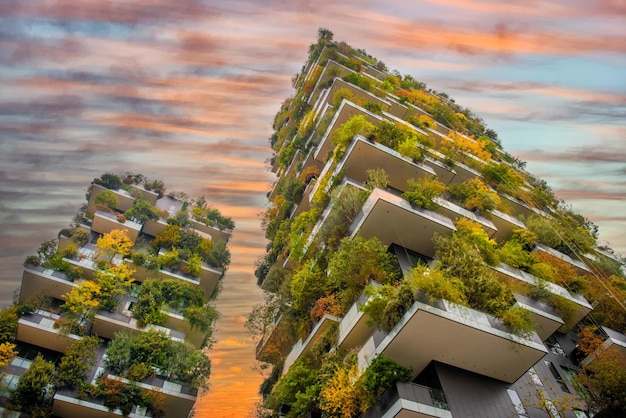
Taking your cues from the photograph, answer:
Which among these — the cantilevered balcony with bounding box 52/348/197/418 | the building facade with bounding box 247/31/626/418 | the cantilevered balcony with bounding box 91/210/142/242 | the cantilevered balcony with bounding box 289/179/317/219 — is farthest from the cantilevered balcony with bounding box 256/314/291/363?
the cantilevered balcony with bounding box 91/210/142/242

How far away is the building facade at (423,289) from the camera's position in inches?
647

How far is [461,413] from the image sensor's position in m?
16.0

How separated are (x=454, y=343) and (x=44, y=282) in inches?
1262

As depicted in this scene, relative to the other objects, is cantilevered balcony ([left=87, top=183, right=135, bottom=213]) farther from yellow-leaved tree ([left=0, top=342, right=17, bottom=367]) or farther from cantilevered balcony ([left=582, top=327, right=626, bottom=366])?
cantilevered balcony ([left=582, top=327, right=626, bottom=366])

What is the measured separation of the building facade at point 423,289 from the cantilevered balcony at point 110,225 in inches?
545

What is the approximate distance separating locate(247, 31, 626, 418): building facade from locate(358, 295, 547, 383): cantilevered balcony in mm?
66

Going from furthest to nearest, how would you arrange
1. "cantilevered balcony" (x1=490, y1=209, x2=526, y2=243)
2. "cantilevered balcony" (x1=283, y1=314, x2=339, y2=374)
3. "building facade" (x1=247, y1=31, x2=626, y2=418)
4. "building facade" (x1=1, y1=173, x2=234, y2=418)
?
1. "cantilevered balcony" (x1=490, y1=209, x2=526, y2=243)
2. "building facade" (x1=1, y1=173, x2=234, y2=418)
3. "cantilevered balcony" (x1=283, y1=314, x2=339, y2=374)
4. "building facade" (x1=247, y1=31, x2=626, y2=418)

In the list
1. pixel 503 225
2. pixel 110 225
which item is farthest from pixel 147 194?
pixel 503 225

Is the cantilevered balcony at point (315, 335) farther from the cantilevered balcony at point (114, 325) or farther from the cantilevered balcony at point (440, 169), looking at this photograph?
the cantilevered balcony at point (440, 169)

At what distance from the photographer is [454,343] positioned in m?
16.8

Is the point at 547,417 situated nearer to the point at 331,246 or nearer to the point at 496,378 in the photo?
the point at 496,378

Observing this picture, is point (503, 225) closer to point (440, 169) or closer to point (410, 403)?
point (440, 169)

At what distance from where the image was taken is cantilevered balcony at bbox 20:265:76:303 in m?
31.9

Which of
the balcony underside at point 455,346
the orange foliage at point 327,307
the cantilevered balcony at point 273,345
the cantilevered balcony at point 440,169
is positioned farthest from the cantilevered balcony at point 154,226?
the balcony underside at point 455,346
